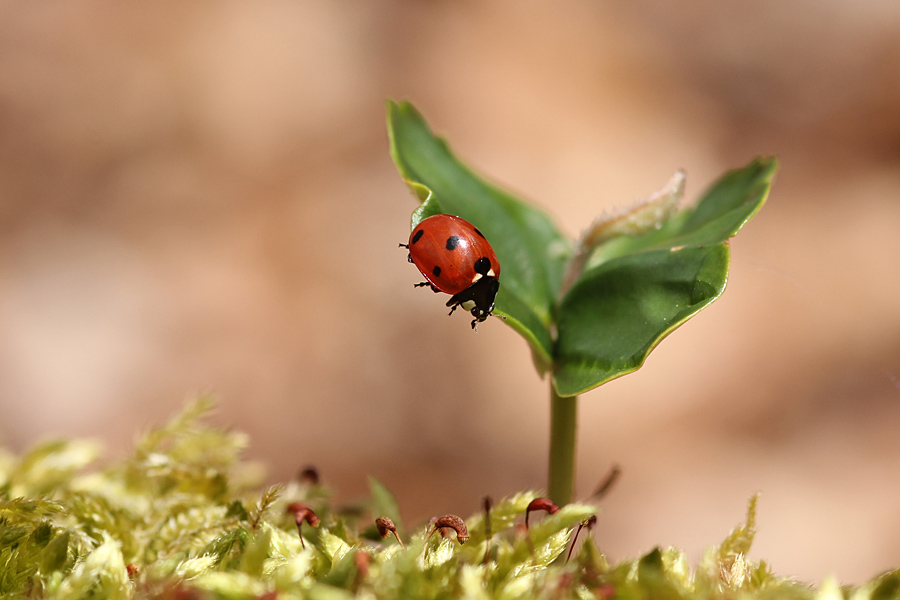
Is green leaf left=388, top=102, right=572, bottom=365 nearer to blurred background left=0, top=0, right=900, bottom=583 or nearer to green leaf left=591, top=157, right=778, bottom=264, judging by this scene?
green leaf left=591, top=157, right=778, bottom=264

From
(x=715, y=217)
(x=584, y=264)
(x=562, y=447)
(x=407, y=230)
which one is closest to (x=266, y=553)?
(x=562, y=447)

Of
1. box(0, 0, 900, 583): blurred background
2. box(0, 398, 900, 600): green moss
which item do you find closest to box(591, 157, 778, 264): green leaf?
box(0, 398, 900, 600): green moss

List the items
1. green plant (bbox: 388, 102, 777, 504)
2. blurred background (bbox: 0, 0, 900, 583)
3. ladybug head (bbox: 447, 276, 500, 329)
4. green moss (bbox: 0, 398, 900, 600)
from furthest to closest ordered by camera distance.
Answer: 1. blurred background (bbox: 0, 0, 900, 583)
2. ladybug head (bbox: 447, 276, 500, 329)
3. green plant (bbox: 388, 102, 777, 504)
4. green moss (bbox: 0, 398, 900, 600)

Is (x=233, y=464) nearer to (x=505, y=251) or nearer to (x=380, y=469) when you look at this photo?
(x=505, y=251)

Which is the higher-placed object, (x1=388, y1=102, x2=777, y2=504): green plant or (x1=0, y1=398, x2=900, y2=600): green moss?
(x1=388, y1=102, x2=777, y2=504): green plant

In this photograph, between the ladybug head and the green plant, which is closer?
the green plant

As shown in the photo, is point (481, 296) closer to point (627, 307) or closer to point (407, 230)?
point (627, 307)
